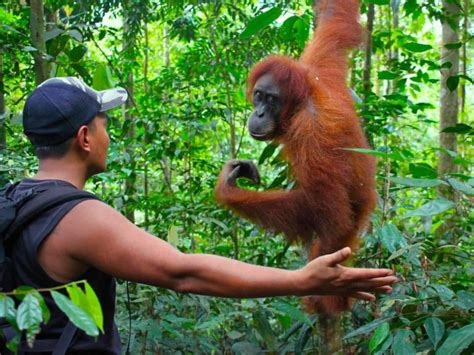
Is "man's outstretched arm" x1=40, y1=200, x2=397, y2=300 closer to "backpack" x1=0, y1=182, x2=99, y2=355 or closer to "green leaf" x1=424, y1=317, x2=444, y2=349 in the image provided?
"backpack" x1=0, y1=182, x2=99, y2=355

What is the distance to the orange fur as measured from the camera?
2.73 m

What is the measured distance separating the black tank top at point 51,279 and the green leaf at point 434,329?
3.12ft

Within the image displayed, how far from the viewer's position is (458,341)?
1.67m

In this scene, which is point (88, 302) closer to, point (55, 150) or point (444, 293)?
point (55, 150)

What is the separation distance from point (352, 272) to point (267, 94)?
1.59 m

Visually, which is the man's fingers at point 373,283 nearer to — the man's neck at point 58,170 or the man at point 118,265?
the man at point 118,265

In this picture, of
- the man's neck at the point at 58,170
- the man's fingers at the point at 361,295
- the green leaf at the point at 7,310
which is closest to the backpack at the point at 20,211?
the man's neck at the point at 58,170

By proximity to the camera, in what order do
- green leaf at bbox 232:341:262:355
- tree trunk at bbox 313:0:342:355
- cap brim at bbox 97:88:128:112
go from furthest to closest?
green leaf at bbox 232:341:262:355 → tree trunk at bbox 313:0:342:355 → cap brim at bbox 97:88:128:112

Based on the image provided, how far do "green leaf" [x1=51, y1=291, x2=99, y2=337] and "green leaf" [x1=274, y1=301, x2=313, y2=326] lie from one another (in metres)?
1.50

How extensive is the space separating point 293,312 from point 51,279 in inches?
45.3

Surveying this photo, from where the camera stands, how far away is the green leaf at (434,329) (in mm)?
1895

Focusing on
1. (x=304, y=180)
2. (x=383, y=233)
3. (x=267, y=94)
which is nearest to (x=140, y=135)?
(x=267, y=94)

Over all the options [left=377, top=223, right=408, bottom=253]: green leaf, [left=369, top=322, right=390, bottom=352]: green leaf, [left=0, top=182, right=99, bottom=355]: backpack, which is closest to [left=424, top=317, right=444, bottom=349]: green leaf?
[left=369, top=322, right=390, bottom=352]: green leaf

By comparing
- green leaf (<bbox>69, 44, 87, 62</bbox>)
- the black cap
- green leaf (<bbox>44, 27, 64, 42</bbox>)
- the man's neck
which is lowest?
the man's neck
